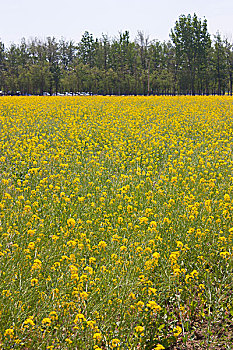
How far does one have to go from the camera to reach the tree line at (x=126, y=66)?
6227cm

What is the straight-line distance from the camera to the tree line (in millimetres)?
62266

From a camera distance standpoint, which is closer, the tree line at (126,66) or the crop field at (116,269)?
the crop field at (116,269)

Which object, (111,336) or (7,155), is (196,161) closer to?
(7,155)

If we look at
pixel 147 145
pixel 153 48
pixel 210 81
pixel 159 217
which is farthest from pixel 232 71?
pixel 159 217

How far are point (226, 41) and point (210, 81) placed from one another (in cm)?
838

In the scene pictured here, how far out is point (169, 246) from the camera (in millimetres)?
4070

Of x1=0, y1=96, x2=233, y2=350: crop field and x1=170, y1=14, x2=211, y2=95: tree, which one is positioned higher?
x1=170, y1=14, x2=211, y2=95: tree

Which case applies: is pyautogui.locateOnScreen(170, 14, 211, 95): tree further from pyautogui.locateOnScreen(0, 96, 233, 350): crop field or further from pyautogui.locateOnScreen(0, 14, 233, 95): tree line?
pyautogui.locateOnScreen(0, 96, 233, 350): crop field

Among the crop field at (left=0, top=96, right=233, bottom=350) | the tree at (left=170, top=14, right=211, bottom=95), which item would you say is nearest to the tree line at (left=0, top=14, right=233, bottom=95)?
the tree at (left=170, top=14, right=211, bottom=95)

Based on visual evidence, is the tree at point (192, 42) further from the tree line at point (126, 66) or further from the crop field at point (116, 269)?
the crop field at point (116, 269)

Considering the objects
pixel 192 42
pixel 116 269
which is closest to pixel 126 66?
pixel 192 42

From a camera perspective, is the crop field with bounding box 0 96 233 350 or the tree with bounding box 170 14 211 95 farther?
the tree with bounding box 170 14 211 95

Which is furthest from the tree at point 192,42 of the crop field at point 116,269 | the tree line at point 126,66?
the crop field at point 116,269

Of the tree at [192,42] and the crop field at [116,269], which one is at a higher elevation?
the tree at [192,42]
